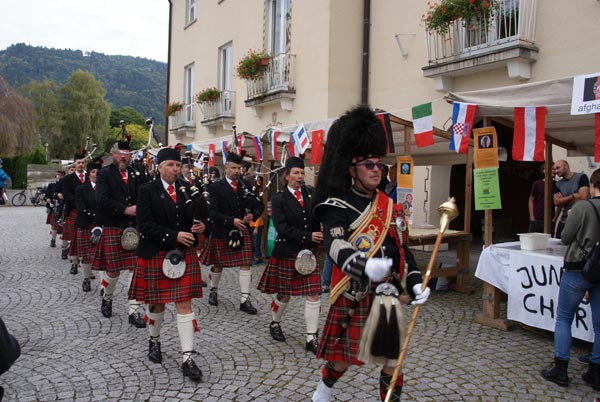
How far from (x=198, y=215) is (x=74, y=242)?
4588 millimetres

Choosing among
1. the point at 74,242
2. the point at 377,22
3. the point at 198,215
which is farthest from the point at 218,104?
the point at 198,215

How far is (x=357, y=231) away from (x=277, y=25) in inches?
470

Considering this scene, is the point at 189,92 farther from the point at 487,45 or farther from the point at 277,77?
the point at 487,45

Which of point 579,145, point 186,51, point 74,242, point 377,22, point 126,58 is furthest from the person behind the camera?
point 126,58

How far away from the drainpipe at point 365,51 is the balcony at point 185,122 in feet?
30.2

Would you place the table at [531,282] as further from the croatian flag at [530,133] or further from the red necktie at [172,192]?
the red necktie at [172,192]

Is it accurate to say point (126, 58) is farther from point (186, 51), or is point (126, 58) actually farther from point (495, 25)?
point (495, 25)

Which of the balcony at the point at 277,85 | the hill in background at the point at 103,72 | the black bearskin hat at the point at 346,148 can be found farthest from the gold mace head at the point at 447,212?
the hill in background at the point at 103,72

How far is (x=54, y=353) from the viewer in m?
4.49

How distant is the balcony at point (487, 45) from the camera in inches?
314

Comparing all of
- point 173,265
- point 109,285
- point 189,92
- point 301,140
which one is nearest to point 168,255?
point 173,265

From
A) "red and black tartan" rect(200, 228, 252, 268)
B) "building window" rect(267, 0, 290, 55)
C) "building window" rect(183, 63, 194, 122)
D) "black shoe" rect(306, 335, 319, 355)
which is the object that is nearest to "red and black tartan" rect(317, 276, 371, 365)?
"black shoe" rect(306, 335, 319, 355)

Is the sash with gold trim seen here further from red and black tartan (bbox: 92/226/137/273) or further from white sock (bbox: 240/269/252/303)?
red and black tartan (bbox: 92/226/137/273)

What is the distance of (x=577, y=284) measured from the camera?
3902 mm
